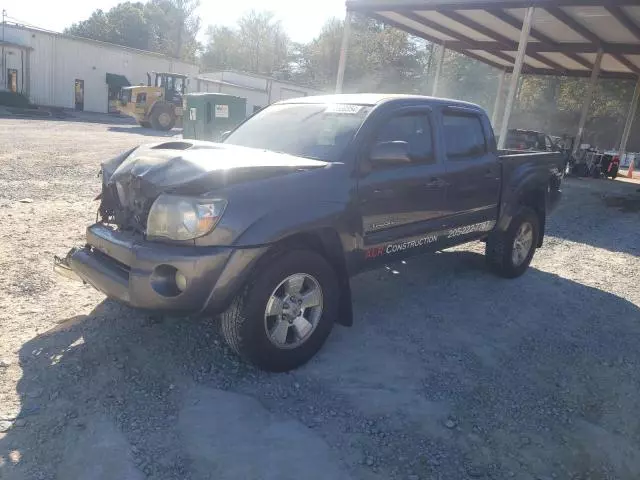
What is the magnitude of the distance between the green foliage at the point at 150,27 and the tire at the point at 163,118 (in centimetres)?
4247

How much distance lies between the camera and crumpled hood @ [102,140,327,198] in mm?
3146

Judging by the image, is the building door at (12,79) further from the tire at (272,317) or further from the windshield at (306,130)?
the tire at (272,317)

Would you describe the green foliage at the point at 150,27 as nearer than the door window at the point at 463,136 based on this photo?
No

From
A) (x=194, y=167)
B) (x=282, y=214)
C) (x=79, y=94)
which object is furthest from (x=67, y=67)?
(x=282, y=214)

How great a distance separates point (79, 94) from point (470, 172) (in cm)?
3552

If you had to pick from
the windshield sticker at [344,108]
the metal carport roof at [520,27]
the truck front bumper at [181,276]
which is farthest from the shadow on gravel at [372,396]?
the metal carport roof at [520,27]

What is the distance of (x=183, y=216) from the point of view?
10.2 ft

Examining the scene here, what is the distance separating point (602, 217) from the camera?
35.7 ft

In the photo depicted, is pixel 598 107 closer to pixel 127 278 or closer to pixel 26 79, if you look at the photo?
pixel 26 79

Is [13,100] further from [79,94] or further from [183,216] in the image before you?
[183,216]

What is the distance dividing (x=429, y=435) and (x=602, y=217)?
966 cm

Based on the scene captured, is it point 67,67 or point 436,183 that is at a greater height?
point 67,67

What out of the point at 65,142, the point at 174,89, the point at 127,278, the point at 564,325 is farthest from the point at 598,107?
the point at 127,278

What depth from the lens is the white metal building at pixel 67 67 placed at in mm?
31703
